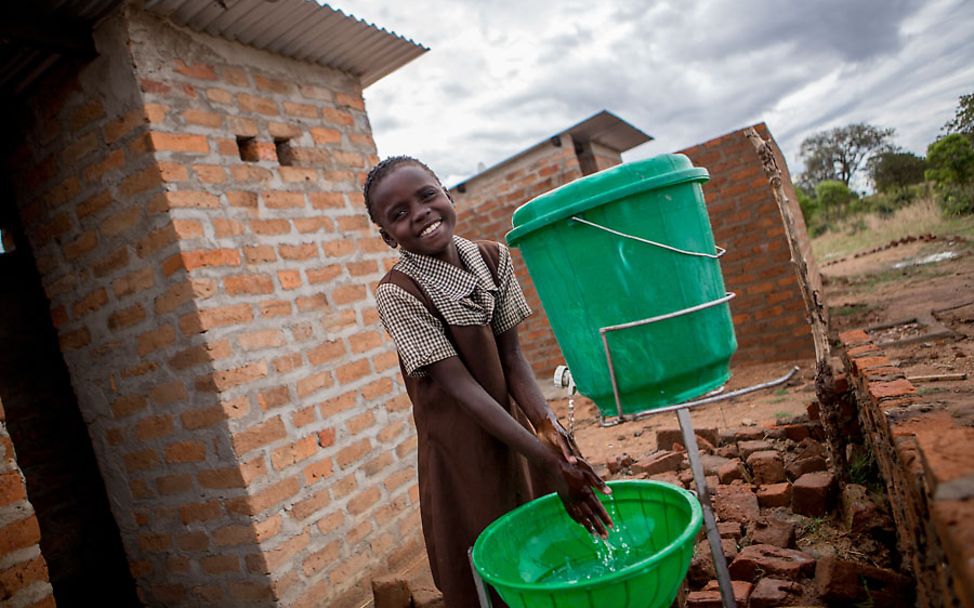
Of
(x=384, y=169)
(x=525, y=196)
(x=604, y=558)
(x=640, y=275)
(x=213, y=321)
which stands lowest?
(x=604, y=558)

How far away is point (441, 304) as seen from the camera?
147 cm

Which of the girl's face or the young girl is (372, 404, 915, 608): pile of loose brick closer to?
the young girl

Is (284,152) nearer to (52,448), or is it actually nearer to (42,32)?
(42,32)

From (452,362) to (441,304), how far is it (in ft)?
0.51

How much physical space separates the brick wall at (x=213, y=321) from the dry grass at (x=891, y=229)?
32.7 feet

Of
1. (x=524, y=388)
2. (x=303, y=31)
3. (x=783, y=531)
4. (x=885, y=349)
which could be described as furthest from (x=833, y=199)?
(x=524, y=388)

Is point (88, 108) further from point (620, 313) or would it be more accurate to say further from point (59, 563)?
point (620, 313)

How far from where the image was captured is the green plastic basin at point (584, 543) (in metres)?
1.11

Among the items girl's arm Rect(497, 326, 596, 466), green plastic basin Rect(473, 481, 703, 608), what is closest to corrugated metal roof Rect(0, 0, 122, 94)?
girl's arm Rect(497, 326, 596, 466)

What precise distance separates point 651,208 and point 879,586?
4.46 ft

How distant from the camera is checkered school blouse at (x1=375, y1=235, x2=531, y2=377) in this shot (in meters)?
1.42

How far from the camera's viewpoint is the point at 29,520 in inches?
69.8

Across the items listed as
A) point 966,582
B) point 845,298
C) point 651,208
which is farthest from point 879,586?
point 845,298

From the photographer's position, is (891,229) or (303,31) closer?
(303,31)
